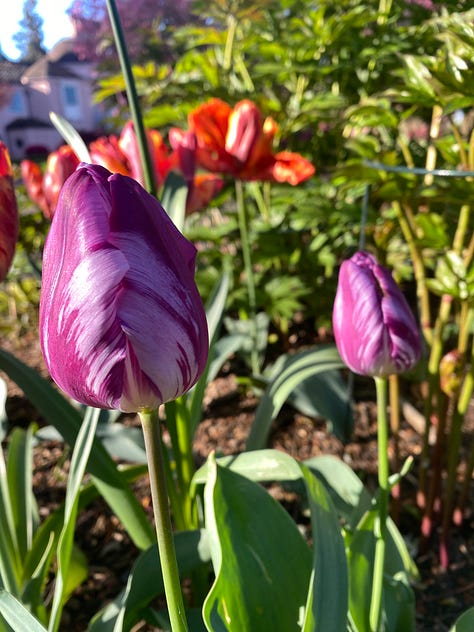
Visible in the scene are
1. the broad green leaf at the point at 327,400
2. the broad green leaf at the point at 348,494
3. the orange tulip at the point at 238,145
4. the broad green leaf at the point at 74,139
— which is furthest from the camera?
the broad green leaf at the point at 327,400

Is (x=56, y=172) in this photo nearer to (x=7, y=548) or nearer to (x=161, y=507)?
(x=7, y=548)

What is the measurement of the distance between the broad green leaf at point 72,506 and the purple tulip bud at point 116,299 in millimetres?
348

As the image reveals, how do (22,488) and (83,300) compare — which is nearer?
(83,300)

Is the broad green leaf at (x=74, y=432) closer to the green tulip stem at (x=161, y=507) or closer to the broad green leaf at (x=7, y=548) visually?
the broad green leaf at (x=7, y=548)

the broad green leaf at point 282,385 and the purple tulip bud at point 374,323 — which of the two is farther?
the broad green leaf at point 282,385

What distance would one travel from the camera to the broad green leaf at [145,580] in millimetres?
765

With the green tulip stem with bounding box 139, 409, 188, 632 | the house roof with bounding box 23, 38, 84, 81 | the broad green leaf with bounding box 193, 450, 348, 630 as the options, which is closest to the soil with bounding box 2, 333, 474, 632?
the broad green leaf with bounding box 193, 450, 348, 630

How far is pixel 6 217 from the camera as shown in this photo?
680 millimetres

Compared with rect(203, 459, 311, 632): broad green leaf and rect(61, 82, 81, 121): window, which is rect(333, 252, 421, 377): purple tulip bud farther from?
rect(61, 82, 81, 121): window

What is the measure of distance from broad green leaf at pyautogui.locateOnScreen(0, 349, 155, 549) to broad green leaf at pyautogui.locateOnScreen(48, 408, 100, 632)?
0.16 ft

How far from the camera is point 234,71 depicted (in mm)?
2094

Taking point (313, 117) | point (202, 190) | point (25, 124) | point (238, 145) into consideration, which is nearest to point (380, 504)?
point (202, 190)

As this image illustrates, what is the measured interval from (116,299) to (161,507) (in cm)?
18

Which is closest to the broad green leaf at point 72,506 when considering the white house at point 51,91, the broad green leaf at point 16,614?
the broad green leaf at point 16,614
